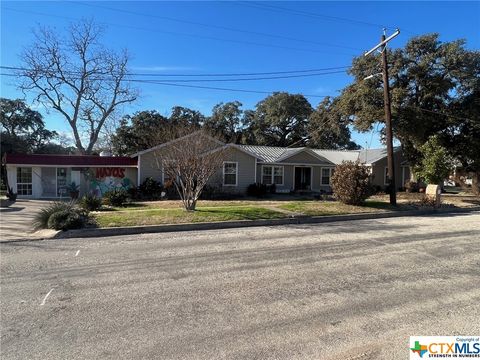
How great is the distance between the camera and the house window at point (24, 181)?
2561 cm

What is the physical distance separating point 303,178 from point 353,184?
14.1 m

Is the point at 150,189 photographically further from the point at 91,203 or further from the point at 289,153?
the point at 289,153

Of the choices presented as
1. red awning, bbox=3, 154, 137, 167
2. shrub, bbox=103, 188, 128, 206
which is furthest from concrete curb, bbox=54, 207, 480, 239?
red awning, bbox=3, 154, 137, 167

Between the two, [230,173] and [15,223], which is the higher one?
[230,173]

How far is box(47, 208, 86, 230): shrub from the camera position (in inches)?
442

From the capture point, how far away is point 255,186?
2708 cm

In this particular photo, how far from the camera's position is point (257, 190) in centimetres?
2684

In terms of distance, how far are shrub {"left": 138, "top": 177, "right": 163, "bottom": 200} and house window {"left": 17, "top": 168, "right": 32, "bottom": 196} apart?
7833 millimetres

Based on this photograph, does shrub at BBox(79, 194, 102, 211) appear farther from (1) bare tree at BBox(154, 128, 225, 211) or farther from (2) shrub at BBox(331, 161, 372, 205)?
(2) shrub at BBox(331, 161, 372, 205)

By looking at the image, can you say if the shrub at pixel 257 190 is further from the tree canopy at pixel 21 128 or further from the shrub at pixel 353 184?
the tree canopy at pixel 21 128

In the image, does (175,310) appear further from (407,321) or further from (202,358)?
(407,321)

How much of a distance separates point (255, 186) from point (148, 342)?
75.8 ft

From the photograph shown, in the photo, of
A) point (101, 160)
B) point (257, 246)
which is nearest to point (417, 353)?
point (257, 246)

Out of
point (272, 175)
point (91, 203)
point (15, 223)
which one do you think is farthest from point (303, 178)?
point (15, 223)
